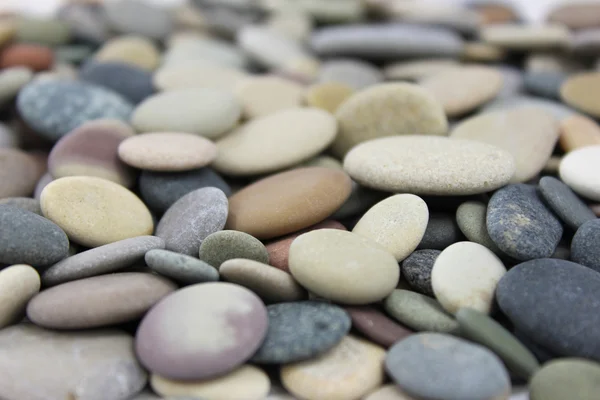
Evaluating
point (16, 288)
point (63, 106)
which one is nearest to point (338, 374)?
point (16, 288)

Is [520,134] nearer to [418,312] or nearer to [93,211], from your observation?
[418,312]

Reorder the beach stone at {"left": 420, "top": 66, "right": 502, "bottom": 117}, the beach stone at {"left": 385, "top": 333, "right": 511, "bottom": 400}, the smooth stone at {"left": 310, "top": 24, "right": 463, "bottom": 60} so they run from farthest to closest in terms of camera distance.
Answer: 1. the smooth stone at {"left": 310, "top": 24, "right": 463, "bottom": 60}
2. the beach stone at {"left": 420, "top": 66, "right": 502, "bottom": 117}
3. the beach stone at {"left": 385, "top": 333, "right": 511, "bottom": 400}

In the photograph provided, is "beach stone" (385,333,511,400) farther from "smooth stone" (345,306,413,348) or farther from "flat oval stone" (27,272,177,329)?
"flat oval stone" (27,272,177,329)

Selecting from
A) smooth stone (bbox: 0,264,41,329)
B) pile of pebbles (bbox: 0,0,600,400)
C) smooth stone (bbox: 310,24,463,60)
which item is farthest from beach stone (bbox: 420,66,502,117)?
smooth stone (bbox: 0,264,41,329)

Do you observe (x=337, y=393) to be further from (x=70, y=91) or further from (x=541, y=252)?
(x=70, y=91)

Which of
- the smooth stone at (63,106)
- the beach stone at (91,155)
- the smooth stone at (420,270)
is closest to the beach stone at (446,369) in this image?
the smooth stone at (420,270)

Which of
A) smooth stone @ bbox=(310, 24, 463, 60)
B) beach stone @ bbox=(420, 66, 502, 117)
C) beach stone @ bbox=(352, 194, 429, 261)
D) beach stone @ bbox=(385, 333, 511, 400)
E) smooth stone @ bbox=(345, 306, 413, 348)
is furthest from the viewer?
smooth stone @ bbox=(310, 24, 463, 60)

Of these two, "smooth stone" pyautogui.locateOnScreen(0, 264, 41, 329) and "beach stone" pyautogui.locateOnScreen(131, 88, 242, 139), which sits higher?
"beach stone" pyautogui.locateOnScreen(131, 88, 242, 139)

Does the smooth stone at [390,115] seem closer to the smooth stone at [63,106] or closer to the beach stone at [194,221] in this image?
the beach stone at [194,221]
